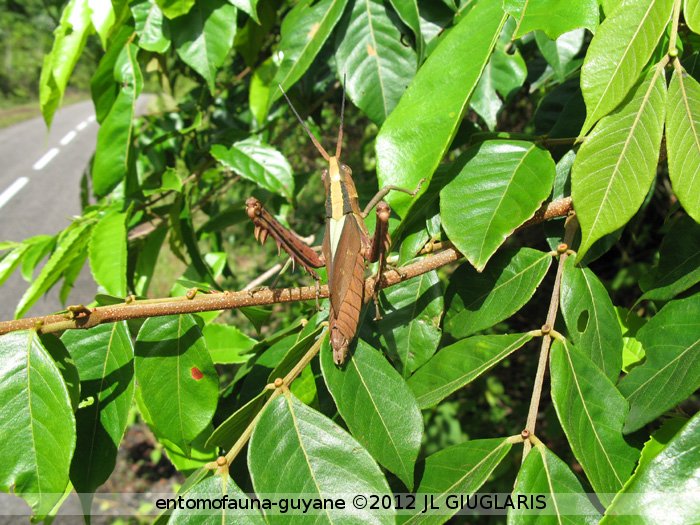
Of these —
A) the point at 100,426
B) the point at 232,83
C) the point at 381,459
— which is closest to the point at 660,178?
the point at 232,83

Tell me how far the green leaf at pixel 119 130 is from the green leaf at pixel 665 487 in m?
1.45

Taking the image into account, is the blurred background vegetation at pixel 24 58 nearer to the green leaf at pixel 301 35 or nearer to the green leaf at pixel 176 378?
the green leaf at pixel 301 35

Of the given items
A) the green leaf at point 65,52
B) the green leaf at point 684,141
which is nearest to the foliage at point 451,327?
the green leaf at point 684,141

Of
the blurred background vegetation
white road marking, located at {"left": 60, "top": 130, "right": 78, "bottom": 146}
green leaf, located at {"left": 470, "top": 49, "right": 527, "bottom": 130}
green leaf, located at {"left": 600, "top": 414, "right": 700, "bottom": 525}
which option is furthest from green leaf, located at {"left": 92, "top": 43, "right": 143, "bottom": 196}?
the blurred background vegetation

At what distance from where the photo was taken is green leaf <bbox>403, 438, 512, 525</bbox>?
2.56ft

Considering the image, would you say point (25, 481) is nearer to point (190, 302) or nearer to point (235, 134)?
point (190, 302)

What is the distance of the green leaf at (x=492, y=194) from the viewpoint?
0.83 meters

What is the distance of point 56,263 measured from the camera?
4.72ft

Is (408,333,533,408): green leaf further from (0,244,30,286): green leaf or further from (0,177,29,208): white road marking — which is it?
(0,177,29,208): white road marking

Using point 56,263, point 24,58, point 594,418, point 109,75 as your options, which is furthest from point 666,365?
point 24,58

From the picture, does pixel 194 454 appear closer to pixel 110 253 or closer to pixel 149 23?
pixel 110 253

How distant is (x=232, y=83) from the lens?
2.33 m

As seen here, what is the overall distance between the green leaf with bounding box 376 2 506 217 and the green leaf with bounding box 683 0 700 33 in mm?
242

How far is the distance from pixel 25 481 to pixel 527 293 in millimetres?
797
